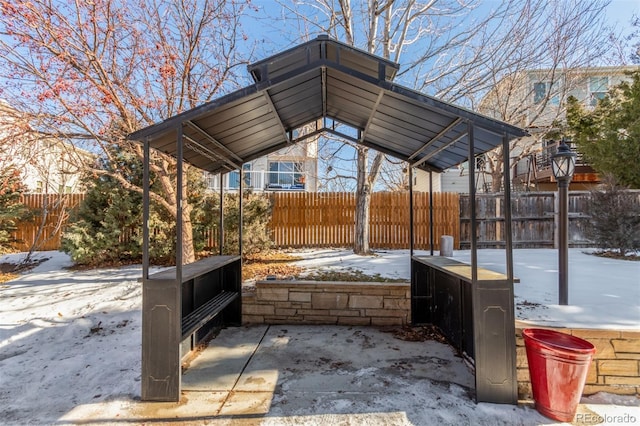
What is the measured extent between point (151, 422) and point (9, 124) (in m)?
4.84

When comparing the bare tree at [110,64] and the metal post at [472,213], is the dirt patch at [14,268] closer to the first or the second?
the bare tree at [110,64]

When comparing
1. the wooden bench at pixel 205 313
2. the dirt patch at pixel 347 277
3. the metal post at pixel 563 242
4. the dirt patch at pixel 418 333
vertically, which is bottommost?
the dirt patch at pixel 418 333

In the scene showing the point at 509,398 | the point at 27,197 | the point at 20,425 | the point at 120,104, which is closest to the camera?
the point at 20,425

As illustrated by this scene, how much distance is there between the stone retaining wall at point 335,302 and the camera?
13.8 feet

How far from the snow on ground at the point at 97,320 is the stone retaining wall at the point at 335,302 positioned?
1.06 metres

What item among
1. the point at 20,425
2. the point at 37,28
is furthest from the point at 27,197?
the point at 20,425

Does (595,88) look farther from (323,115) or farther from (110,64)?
(110,64)

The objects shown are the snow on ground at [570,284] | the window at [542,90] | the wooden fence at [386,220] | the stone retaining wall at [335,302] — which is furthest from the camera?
the wooden fence at [386,220]

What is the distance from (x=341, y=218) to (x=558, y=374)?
24.8 ft

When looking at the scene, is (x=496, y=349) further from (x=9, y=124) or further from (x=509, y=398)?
(x=9, y=124)

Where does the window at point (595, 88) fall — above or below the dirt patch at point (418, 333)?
above

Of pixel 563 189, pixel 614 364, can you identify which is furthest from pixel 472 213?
pixel 563 189

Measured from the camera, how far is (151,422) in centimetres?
226

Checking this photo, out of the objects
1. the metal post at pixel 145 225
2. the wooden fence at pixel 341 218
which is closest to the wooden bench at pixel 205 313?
the metal post at pixel 145 225
